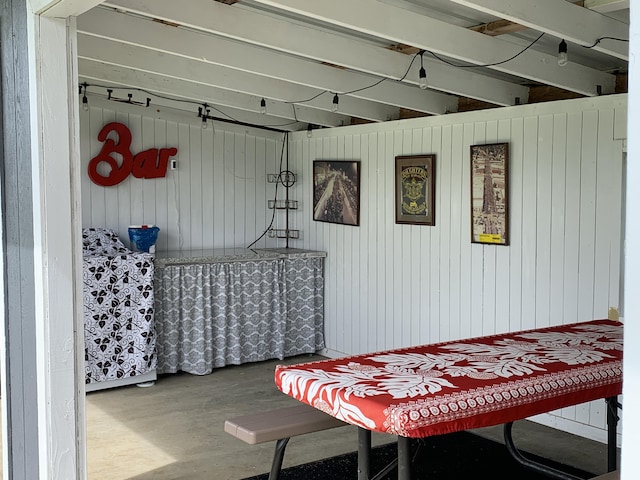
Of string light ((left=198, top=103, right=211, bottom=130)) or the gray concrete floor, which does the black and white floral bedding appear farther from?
string light ((left=198, top=103, right=211, bottom=130))

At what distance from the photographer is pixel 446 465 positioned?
4262 millimetres

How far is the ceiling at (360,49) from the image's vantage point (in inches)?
141

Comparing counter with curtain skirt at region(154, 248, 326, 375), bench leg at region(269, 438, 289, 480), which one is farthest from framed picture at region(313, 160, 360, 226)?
bench leg at region(269, 438, 289, 480)

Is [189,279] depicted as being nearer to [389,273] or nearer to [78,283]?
[389,273]

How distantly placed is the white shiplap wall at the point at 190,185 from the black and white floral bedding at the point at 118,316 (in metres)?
0.83

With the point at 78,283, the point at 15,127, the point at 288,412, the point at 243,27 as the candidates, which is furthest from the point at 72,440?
the point at 243,27

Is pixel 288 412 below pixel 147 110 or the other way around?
below

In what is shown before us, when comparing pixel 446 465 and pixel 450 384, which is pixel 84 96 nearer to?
pixel 446 465

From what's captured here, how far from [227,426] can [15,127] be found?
61.6 inches

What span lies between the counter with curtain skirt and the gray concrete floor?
423 mm

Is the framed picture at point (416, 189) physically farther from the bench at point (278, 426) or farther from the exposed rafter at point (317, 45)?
the bench at point (278, 426)

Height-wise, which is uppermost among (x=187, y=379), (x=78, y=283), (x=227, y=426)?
(x=78, y=283)

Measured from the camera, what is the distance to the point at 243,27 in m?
3.94

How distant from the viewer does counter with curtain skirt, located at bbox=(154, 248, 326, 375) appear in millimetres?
6148
